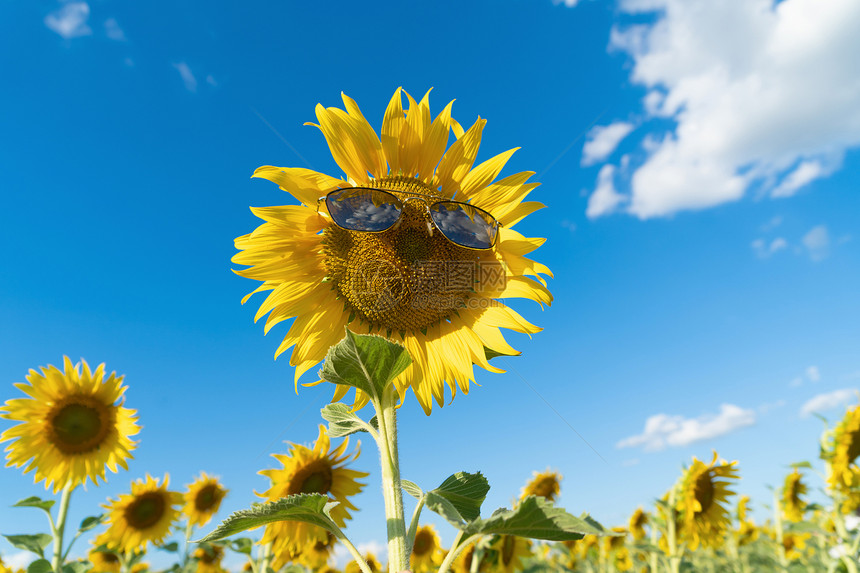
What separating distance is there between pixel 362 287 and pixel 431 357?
1.63 ft

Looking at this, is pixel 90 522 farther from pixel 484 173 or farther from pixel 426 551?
pixel 484 173

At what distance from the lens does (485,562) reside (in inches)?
265

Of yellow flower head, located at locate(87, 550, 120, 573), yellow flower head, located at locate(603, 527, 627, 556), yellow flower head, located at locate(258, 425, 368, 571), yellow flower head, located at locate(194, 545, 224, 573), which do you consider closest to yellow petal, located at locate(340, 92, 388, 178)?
yellow flower head, located at locate(258, 425, 368, 571)

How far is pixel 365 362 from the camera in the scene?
5.58 feet

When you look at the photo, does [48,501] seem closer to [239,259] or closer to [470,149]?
[239,259]

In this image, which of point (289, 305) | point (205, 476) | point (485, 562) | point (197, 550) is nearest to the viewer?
point (289, 305)

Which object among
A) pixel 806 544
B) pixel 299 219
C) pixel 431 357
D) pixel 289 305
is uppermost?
pixel 299 219

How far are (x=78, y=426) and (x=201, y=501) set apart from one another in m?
2.19

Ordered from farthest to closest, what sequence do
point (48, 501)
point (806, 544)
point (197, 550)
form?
point (806, 544) → point (197, 550) → point (48, 501)

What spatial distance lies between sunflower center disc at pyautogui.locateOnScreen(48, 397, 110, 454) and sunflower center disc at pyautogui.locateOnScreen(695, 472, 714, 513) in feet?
25.5

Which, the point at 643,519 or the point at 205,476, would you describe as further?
the point at 643,519

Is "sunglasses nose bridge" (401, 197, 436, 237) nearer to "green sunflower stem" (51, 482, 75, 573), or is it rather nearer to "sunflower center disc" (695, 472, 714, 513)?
"green sunflower stem" (51, 482, 75, 573)

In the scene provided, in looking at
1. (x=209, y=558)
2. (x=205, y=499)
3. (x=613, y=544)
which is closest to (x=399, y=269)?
(x=205, y=499)

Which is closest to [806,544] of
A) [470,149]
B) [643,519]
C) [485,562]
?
[643,519]
